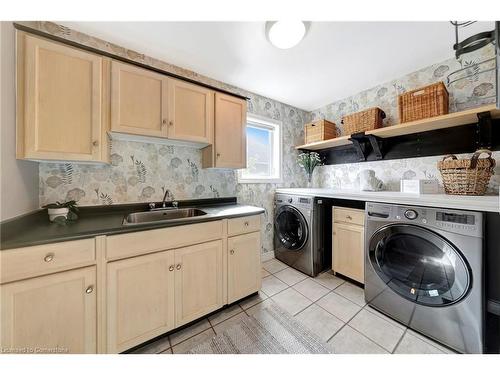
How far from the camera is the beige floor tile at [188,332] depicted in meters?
1.25

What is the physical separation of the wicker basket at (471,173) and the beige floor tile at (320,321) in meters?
1.44

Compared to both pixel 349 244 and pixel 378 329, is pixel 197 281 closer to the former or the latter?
pixel 378 329

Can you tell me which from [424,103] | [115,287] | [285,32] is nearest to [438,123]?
[424,103]

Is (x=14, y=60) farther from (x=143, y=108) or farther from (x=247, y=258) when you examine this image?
(x=247, y=258)

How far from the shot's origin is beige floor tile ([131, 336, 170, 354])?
1.16 metres

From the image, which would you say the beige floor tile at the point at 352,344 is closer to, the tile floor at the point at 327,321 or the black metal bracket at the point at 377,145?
the tile floor at the point at 327,321

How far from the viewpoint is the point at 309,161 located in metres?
2.77

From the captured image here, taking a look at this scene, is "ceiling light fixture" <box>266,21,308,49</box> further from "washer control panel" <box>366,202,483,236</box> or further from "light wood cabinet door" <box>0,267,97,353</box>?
"light wood cabinet door" <box>0,267,97,353</box>

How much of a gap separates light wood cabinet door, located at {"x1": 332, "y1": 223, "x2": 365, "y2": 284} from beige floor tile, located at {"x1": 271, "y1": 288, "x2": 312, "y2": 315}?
0.59 m

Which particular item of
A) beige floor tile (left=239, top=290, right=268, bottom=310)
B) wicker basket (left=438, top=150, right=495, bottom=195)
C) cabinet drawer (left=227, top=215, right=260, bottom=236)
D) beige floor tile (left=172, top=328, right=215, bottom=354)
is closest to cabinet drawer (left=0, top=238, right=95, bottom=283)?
beige floor tile (left=172, top=328, right=215, bottom=354)

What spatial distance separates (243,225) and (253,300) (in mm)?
756

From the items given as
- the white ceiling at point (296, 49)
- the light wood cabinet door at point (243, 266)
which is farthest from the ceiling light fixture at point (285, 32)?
the light wood cabinet door at point (243, 266)

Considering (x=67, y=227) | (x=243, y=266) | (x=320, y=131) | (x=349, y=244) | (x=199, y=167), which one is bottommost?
(x=243, y=266)
